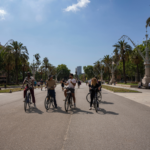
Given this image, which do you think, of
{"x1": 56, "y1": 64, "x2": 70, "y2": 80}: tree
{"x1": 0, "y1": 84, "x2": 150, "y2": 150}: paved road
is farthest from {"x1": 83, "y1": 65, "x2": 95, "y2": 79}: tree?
{"x1": 0, "y1": 84, "x2": 150, "y2": 150}: paved road

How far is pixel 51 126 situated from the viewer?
507cm

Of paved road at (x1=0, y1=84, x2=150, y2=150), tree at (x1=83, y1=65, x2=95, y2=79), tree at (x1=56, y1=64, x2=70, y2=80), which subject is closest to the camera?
paved road at (x1=0, y1=84, x2=150, y2=150)

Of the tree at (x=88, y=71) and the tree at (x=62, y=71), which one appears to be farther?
the tree at (x=62, y=71)

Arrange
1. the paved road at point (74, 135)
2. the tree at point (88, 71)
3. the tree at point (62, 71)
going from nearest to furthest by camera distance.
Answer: the paved road at point (74, 135), the tree at point (88, 71), the tree at point (62, 71)

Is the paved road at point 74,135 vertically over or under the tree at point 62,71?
under

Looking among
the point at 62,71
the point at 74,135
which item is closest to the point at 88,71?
the point at 62,71

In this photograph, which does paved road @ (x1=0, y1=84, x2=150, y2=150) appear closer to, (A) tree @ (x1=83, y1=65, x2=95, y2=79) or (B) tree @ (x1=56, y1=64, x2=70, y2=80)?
(A) tree @ (x1=83, y1=65, x2=95, y2=79)

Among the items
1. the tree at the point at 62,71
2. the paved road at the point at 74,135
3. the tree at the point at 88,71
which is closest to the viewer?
the paved road at the point at 74,135

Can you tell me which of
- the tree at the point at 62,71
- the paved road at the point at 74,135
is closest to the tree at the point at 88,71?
the tree at the point at 62,71

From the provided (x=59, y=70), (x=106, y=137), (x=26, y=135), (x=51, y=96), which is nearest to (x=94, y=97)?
(x=51, y=96)

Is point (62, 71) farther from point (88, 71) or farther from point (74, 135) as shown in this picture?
point (74, 135)

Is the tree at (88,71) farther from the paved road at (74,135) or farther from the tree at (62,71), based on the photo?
the paved road at (74,135)

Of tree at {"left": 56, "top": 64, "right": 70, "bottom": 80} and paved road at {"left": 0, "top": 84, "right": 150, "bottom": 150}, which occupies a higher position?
tree at {"left": 56, "top": 64, "right": 70, "bottom": 80}

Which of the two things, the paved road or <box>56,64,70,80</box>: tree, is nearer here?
the paved road
